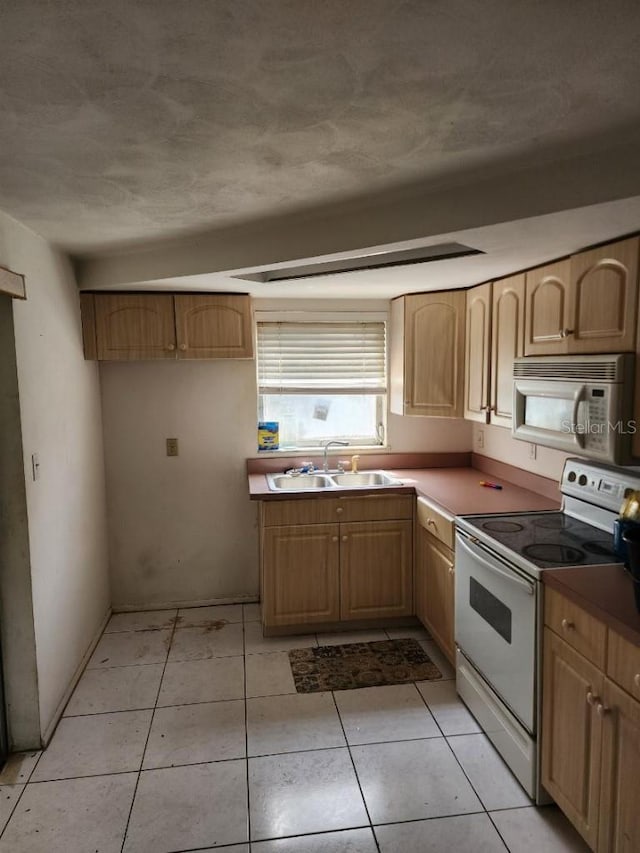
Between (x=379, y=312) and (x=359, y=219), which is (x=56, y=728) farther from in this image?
(x=379, y=312)

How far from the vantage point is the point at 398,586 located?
335 centimetres

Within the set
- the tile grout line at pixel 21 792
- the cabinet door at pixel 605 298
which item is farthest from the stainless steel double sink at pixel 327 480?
the tile grout line at pixel 21 792

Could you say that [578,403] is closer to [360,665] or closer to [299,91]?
[299,91]

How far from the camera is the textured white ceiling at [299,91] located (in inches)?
38.4

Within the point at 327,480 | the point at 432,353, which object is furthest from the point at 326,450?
A: the point at 432,353

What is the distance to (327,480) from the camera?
362 centimetres

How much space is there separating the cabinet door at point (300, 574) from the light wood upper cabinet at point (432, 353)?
3.23ft

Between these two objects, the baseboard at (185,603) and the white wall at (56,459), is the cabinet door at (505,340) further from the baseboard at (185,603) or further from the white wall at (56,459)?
the white wall at (56,459)

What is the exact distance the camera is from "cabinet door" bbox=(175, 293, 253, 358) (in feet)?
10.9

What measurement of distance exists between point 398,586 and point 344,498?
0.64 m

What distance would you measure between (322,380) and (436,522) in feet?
4.42

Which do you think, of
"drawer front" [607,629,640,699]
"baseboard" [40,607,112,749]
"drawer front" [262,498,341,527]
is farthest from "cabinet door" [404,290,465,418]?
"baseboard" [40,607,112,749]

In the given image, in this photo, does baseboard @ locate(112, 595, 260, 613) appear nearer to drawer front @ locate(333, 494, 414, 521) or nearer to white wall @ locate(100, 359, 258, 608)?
white wall @ locate(100, 359, 258, 608)

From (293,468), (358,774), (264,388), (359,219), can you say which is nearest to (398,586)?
(293,468)
